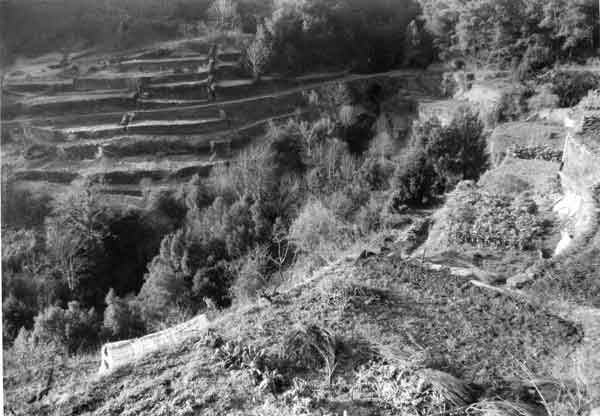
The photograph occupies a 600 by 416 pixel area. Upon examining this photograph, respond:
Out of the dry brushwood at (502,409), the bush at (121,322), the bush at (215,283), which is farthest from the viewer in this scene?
the bush at (215,283)

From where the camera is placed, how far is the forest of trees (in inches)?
518

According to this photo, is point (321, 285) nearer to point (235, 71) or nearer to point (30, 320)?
point (30, 320)

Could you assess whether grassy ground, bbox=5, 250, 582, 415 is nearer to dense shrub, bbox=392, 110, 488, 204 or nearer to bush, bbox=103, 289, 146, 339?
bush, bbox=103, 289, 146, 339

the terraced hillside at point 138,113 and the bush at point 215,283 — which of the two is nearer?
the bush at point 215,283

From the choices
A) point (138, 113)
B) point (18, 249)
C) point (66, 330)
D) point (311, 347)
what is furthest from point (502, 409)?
point (138, 113)

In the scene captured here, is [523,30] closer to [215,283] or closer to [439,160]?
[439,160]

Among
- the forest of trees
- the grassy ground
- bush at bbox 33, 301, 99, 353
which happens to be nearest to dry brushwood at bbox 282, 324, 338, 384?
the grassy ground

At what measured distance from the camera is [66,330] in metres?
11.7

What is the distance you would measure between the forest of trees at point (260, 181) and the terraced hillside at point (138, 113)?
4.92 ft

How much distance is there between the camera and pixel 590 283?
6.65m

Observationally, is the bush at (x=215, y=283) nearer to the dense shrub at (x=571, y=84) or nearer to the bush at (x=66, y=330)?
the bush at (x=66, y=330)

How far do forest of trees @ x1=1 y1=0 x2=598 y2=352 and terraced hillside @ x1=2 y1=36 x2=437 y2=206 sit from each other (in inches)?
59.0

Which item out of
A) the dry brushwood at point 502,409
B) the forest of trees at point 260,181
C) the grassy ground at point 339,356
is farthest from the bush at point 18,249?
the dry brushwood at point 502,409

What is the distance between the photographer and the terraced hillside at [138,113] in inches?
877
